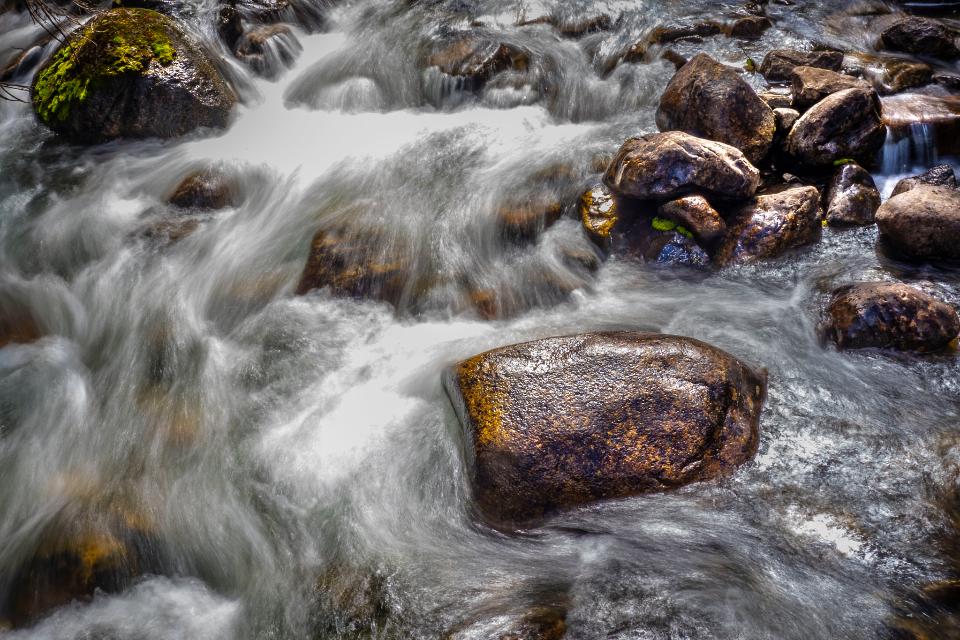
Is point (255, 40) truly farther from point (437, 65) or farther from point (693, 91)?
point (693, 91)

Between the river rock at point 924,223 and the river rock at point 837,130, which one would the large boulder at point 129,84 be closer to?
the river rock at point 837,130

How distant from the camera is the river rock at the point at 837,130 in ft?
21.3

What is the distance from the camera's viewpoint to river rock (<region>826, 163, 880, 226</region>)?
20.2 feet

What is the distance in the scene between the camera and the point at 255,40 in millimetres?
9602

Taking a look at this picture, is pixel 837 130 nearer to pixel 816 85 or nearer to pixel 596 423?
pixel 816 85

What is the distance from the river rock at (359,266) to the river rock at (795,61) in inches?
229

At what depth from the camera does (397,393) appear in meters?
5.17

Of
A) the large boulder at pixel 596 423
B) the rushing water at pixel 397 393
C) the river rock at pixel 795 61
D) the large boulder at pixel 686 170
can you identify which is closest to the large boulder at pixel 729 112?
the large boulder at pixel 686 170

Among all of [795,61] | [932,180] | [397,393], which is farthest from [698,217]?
[795,61]

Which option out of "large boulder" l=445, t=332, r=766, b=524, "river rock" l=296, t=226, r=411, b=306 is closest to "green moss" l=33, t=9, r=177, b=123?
"river rock" l=296, t=226, r=411, b=306

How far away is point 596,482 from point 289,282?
3.96 meters

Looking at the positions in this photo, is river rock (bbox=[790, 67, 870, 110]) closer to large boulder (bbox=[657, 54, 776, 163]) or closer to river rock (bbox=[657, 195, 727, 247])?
large boulder (bbox=[657, 54, 776, 163])

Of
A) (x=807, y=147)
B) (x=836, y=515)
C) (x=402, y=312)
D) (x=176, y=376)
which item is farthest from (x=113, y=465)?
(x=807, y=147)

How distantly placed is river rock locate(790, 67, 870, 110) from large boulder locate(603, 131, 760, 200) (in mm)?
1950
